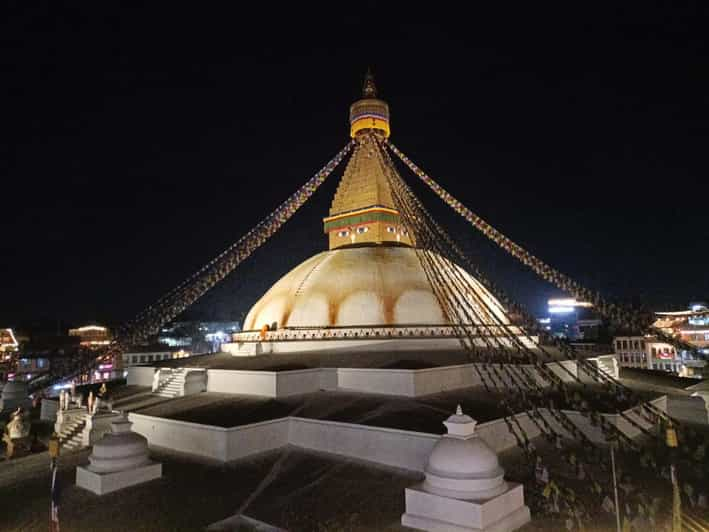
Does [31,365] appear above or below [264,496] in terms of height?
below

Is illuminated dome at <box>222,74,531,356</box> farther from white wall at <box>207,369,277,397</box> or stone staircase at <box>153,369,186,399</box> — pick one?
stone staircase at <box>153,369,186,399</box>

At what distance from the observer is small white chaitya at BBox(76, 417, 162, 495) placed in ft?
23.3

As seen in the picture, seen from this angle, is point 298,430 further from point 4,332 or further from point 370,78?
point 4,332

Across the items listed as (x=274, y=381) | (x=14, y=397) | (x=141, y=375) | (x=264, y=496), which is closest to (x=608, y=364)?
(x=274, y=381)

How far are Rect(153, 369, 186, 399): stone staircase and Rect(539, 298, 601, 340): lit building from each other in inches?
1666

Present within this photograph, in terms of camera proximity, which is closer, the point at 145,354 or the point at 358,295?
the point at 358,295

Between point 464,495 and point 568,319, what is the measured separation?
176 feet

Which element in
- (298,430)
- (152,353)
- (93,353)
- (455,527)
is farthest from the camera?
(152,353)

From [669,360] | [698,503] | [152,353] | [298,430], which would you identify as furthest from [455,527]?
[669,360]

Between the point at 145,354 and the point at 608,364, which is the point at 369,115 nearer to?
the point at 608,364

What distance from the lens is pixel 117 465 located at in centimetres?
730

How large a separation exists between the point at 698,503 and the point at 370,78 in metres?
15.2

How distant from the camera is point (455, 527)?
5.21 metres

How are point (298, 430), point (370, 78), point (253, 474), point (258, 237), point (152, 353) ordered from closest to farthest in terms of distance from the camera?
point (253, 474)
point (298, 430)
point (258, 237)
point (370, 78)
point (152, 353)
